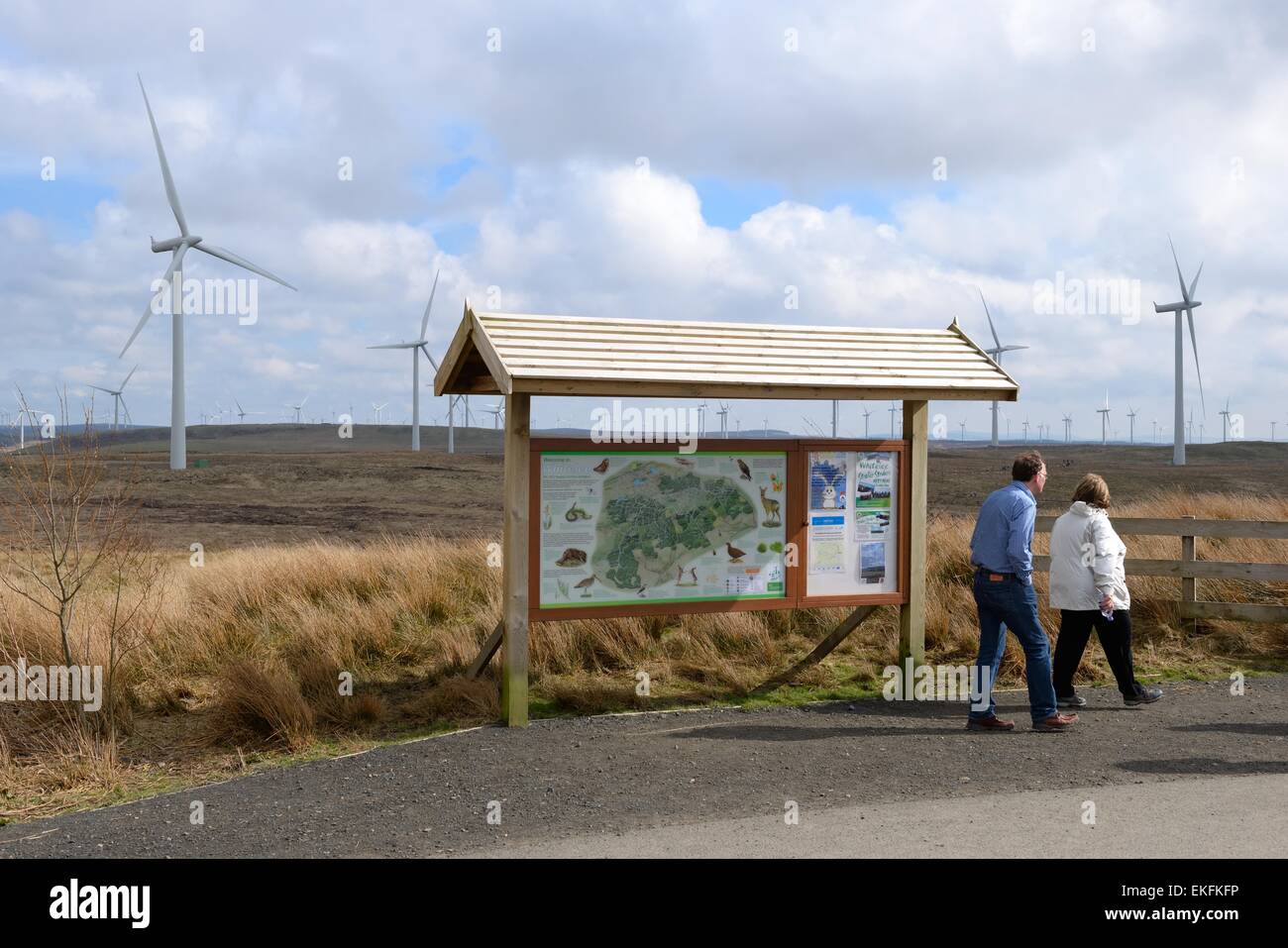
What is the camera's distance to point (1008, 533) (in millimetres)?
7695

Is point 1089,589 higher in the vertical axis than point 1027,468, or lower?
lower

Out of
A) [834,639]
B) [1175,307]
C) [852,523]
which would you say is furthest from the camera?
[1175,307]

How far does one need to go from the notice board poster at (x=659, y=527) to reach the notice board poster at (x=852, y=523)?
32 centimetres

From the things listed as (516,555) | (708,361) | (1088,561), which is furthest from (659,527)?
(1088,561)

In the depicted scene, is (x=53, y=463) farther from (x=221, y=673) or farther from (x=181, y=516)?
(x=181, y=516)

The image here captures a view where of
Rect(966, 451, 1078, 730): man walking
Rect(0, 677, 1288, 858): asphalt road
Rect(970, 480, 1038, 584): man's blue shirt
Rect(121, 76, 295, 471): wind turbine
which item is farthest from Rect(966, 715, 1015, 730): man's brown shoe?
Rect(121, 76, 295, 471): wind turbine

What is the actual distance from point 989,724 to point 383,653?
17.9 ft

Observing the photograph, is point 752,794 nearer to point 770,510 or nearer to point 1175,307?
point 770,510

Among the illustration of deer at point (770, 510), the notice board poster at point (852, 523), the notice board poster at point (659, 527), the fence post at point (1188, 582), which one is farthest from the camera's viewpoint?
the fence post at point (1188, 582)

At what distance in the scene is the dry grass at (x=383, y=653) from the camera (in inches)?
309

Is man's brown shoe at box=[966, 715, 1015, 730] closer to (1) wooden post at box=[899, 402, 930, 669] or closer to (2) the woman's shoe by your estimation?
(2) the woman's shoe

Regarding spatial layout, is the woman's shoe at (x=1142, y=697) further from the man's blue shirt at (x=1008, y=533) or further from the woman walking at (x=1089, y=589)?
the man's blue shirt at (x=1008, y=533)

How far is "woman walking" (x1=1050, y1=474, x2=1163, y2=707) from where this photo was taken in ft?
26.6

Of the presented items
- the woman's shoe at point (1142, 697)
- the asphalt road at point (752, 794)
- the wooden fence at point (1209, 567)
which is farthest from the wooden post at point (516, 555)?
the wooden fence at point (1209, 567)
